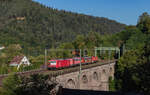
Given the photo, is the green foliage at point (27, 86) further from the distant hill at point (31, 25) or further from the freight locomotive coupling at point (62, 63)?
the distant hill at point (31, 25)

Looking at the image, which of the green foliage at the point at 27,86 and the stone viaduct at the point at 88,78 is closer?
the green foliage at the point at 27,86

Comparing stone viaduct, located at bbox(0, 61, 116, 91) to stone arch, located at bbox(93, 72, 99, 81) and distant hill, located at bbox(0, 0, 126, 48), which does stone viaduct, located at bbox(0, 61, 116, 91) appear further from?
distant hill, located at bbox(0, 0, 126, 48)

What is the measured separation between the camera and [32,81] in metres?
8.45

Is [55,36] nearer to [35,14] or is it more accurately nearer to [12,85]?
[35,14]

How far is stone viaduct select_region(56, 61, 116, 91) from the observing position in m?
25.6

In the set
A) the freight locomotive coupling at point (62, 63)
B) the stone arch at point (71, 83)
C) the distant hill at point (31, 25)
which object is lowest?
the stone arch at point (71, 83)

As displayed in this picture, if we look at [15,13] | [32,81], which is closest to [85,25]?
[15,13]

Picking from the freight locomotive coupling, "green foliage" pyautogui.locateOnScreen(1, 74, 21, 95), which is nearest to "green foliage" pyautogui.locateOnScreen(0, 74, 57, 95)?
"green foliage" pyautogui.locateOnScreen(1, 74, 21, 95)

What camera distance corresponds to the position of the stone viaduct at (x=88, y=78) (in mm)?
25573

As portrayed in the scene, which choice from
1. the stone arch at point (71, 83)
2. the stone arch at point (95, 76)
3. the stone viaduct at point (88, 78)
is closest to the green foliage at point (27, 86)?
the stone viaduct at point (88, 78)

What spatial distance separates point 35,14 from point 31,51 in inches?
1451

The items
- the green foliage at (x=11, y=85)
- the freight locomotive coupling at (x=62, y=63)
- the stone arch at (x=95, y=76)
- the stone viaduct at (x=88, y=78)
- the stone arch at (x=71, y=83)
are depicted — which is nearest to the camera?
the green foliage at (x=11, y=85)

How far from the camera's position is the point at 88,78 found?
3462cm

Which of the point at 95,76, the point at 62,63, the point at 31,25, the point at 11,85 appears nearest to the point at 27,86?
the point at 11,85
